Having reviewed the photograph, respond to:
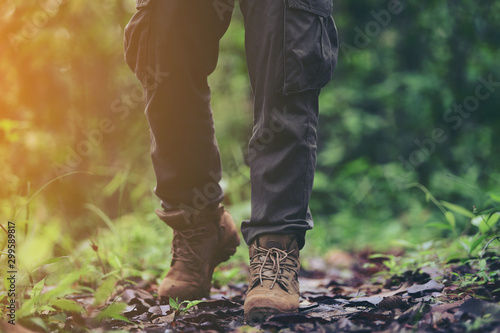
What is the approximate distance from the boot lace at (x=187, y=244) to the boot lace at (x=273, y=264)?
1.23 feet

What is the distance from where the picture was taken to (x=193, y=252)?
74.8 inches

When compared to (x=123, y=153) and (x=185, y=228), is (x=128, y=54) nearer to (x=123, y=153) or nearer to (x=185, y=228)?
(x=185, y=228)

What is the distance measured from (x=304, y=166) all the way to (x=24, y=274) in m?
1.00

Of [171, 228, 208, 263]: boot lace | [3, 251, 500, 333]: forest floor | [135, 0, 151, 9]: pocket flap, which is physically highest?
[135, 0, 151, 9]: pocket flap

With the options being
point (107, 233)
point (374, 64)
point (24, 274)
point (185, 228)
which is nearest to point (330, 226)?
point (374, 64)

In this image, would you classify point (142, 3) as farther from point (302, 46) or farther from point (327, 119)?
point (327, 119)

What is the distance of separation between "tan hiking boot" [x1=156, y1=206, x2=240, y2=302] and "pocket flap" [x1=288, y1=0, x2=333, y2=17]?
0.85 metres

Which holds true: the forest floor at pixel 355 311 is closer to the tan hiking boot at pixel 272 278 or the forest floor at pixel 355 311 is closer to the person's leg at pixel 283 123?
the tan hiking boot at pixel 272 278

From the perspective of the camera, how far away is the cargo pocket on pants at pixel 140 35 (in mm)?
1693

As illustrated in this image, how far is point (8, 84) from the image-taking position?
9.69 feet

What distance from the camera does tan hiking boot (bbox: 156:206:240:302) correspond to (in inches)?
71.8

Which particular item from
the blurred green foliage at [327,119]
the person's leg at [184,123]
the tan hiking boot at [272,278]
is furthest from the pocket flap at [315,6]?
the blurred green foliage at [327,119]

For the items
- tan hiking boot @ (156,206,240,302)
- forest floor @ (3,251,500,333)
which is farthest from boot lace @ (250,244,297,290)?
tan hiking boot @ (156,206,240,302)

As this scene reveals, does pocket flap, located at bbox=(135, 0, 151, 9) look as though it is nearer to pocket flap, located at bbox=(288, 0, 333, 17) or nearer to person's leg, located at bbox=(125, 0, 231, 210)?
person's leg, located at bbox=(125, 0, 231, 210)
